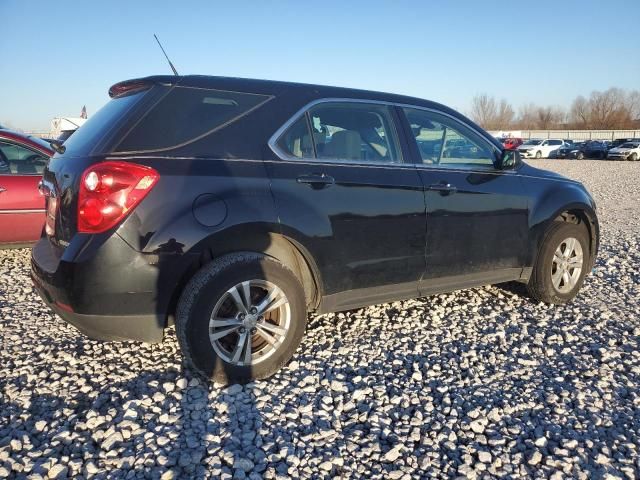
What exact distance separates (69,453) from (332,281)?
173 centimetres

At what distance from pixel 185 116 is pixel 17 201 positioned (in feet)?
11.5

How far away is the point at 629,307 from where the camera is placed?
4.36m

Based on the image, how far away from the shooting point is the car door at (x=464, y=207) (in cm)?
357

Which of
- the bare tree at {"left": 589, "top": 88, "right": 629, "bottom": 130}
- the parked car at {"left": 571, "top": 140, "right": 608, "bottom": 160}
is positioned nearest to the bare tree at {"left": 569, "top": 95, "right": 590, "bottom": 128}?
the bare tree at {"left": 589, "top": 88, "right": 629, "bottom": 130}

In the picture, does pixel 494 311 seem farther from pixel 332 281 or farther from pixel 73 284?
pixel 73 284

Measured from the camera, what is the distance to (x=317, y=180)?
119 inches

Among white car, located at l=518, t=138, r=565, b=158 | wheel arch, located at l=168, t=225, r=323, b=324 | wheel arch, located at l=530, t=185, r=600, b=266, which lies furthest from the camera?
white car, located at l=518, t=138, r=565, b=158

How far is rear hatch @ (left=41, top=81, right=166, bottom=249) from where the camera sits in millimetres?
2662

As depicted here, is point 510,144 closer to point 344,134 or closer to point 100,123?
point 344,134

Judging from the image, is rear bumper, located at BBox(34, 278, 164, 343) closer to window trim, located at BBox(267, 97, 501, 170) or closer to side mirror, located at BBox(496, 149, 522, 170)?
window trim, located at BBox(267, 97, 501, 170)

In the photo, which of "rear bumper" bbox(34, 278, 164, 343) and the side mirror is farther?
the side mirror

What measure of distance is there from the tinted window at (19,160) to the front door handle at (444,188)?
447cm

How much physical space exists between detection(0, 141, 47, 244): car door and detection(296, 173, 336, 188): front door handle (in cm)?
373

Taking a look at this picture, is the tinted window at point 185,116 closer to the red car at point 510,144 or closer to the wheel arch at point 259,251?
the wheel arch at point 259,251
